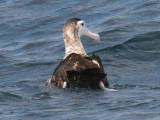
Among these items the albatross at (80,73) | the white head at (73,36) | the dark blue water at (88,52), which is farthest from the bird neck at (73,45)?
the dark blue water at (88,52)

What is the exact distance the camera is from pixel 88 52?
15469mm

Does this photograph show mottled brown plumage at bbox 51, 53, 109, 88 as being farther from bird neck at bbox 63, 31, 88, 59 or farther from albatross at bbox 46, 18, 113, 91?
bird neck at bbox 63, 31, 88, 59

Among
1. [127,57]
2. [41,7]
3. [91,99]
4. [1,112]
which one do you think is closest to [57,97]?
[91,99]

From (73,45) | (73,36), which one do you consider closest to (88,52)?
(73,36)

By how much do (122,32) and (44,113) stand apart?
28.5 feet

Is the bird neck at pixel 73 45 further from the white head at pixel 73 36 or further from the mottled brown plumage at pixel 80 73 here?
the mottled brown plumage at pixel 80 73

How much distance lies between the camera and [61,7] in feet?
71.2

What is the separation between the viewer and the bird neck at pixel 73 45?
12.2 metres

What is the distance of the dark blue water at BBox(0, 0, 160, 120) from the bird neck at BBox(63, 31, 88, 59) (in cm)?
98

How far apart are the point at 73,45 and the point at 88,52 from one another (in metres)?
3.21

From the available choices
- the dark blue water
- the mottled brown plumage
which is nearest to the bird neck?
the dark blue water

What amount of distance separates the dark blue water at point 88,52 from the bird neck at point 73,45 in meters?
0.98

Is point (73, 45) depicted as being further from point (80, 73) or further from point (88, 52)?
point (88, 52)

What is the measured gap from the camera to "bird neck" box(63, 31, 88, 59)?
12.2m
